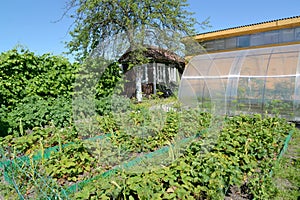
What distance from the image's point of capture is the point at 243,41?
52.2 ft

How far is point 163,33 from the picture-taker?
12.1 ft

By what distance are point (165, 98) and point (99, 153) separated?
7.49ft

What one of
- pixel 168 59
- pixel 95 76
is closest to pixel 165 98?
pixel 168 59

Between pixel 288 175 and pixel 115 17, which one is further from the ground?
pixel 115 17

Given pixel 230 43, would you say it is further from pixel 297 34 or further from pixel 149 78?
pixel 149 78

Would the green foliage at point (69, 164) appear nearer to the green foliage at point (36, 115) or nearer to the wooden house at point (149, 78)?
the green foliage at point (36, 115)

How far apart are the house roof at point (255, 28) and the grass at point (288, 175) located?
→ 10795 millimetres

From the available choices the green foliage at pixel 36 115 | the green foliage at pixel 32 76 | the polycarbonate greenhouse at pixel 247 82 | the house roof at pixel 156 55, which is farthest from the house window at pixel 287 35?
the green foliage at pixel 36 115

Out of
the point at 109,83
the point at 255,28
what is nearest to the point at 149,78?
the point at 109,83

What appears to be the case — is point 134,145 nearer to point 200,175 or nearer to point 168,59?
point 200,175

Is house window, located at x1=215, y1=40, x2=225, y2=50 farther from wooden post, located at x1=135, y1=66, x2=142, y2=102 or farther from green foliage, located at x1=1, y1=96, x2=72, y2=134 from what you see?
green foliage, located at x1=1, y1=96, x2=72, y2=134

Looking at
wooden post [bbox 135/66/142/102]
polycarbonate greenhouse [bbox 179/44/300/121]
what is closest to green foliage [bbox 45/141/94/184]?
wooden post [bbox 135/66/142/102]

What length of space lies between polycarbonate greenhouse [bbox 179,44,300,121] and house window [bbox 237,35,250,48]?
10.3 metres

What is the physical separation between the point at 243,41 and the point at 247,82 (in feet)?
37.5
